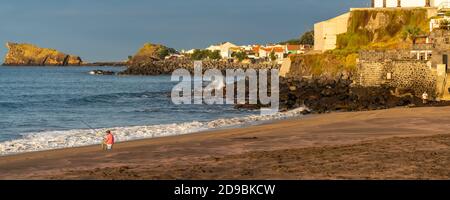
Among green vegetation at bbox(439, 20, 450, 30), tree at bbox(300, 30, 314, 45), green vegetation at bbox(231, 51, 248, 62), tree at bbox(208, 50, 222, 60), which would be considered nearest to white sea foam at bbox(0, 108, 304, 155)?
green vegetation at bbox(439, 20, 450, 30)

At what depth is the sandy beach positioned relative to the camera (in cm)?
1200

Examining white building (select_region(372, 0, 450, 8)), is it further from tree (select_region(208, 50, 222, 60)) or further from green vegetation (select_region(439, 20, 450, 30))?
tree (select_region(208, 50, 222, 60))

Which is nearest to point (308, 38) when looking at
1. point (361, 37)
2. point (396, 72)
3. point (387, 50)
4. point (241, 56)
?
point (241, 56)

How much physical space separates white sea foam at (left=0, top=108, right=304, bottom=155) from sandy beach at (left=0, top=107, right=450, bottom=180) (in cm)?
244

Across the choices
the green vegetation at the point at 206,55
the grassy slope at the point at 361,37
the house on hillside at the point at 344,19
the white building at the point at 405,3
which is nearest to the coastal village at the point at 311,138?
the grassy slope at the point at 361,37

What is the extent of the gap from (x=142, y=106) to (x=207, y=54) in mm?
133206

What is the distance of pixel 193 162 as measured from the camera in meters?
14.3

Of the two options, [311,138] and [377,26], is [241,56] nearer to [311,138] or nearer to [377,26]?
[377,26]

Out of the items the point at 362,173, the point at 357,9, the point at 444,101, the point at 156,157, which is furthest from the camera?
the point at 357,9
